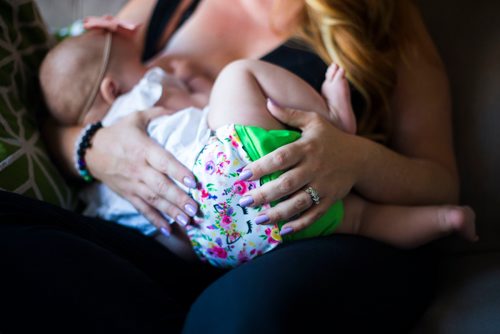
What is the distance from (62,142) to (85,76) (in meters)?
0.17

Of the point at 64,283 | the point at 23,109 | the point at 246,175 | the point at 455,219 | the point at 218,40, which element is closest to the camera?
the point at 64,283

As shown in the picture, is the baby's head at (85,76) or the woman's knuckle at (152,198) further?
the baby's head at (85,76)

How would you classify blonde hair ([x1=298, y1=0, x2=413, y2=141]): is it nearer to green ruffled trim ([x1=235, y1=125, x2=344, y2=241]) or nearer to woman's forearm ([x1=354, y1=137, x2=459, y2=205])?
woman's forearm ([x1=354, y1=137, x2=459, y2=205])

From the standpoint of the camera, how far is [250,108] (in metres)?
0.91

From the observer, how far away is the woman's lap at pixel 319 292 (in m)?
0.70

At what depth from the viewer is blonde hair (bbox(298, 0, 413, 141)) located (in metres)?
1.08

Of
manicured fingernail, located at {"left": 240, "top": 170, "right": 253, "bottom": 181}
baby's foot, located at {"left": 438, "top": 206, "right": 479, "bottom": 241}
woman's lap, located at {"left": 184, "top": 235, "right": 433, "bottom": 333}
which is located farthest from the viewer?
baby's foot, located at {"left": 438, "top": 206, "right": 479, "bottom": 241}

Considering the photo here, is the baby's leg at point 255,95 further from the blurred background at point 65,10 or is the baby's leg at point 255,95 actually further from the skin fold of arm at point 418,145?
the blurred background at point 65,10

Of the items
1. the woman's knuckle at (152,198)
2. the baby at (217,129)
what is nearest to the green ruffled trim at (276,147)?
the baby at (217,129)

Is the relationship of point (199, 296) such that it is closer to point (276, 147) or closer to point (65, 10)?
point (276, 147)

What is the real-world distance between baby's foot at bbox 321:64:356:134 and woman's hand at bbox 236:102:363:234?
44 mm

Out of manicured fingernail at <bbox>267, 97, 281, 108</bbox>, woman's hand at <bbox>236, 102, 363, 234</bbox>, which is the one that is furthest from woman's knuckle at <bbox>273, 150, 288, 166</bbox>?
manicured fingernail at <bbox>267, 97, 281, 108</bbox>

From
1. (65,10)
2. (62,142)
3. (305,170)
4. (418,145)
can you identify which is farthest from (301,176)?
(65,10)

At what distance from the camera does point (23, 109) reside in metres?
1.09
